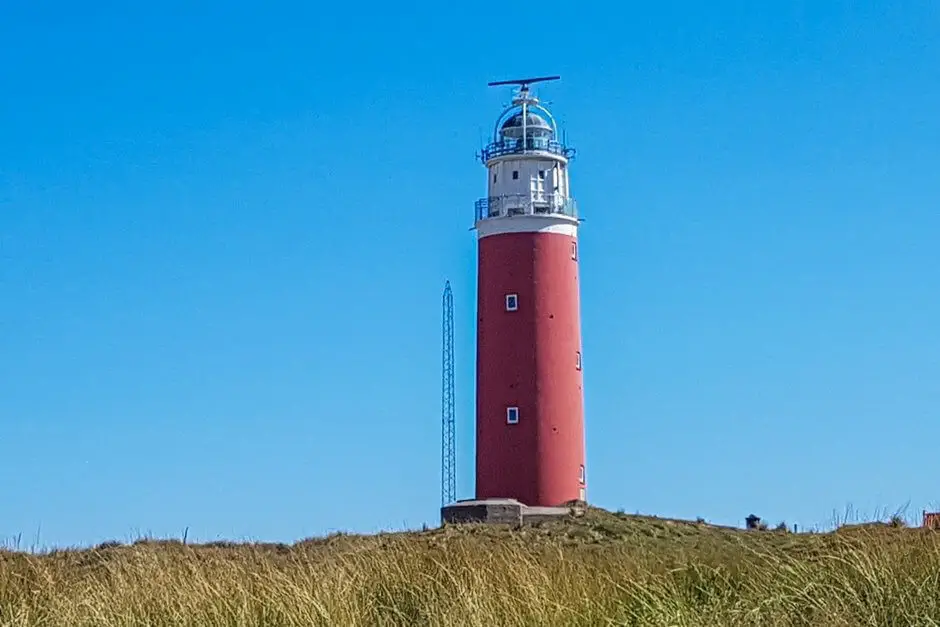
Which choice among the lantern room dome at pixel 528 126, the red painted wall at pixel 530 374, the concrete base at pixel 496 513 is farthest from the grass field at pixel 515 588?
the lantern room dome at pixel 528 126

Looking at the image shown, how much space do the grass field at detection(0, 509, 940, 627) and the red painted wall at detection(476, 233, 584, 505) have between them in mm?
16102

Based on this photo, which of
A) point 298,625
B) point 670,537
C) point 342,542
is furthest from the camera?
point 670,537

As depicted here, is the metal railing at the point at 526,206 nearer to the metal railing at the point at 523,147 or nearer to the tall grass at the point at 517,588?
the metal railing at the point at 523,147

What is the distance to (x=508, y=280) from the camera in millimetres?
35375

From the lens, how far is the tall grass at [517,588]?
13.3 metres

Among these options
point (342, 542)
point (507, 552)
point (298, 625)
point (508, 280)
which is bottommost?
point (298, 625)

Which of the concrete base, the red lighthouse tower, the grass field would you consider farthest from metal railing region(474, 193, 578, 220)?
the grass field

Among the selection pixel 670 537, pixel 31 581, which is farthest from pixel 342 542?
pixel 31 581

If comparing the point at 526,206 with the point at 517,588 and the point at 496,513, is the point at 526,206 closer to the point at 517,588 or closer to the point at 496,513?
the point at 496,513

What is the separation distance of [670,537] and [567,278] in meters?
8.49

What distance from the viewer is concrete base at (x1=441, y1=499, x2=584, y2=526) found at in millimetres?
32156

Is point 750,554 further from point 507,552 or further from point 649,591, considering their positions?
point 507,552

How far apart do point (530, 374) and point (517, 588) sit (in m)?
20.1

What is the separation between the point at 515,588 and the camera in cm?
1480
